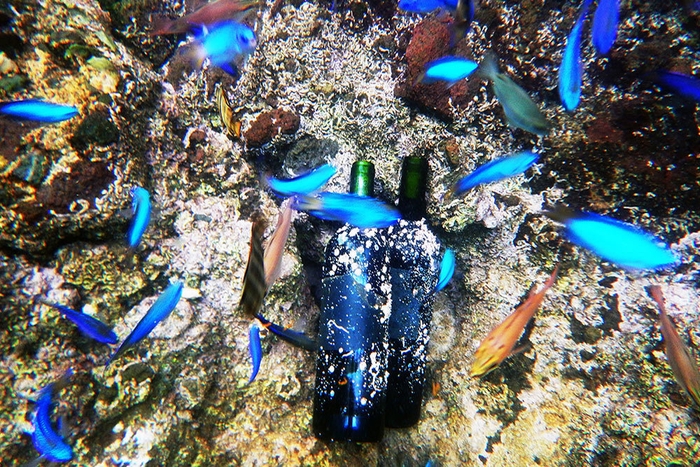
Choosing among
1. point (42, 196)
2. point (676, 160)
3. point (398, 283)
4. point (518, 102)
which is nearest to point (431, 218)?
point (398, 283)

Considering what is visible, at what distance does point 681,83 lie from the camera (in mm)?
1321

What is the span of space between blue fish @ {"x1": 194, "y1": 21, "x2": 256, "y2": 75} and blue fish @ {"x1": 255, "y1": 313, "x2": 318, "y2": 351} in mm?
1383

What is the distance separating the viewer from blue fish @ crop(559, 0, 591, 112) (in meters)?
1.28

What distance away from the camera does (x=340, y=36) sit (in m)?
2.06

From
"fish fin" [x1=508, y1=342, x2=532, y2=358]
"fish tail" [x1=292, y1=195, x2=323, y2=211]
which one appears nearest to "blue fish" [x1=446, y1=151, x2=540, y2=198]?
"fish tail" [x1=292, y1=195, x2=323, y2=211]

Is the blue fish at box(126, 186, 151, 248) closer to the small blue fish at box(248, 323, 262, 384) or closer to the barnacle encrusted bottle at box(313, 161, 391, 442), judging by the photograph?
the small blue fish at box(248, 323, 262, 384)

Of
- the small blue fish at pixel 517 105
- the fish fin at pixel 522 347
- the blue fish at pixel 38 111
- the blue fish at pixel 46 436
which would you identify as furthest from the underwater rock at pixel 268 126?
the fish fin at pixel 522 347

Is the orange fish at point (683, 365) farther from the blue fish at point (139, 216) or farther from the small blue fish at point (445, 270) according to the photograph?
the blue fish at point (139, 216)

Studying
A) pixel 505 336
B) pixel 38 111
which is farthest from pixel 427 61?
pixel 38 111

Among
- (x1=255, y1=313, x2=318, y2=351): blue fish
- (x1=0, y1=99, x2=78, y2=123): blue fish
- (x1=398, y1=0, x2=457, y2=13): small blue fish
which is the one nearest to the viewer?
(x1=0, y1=99, x2=78, y2=123): blue fish

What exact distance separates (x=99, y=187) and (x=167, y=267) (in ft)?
1.52

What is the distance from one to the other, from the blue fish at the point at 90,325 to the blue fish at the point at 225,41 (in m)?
1.37

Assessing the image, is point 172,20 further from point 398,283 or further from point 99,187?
point 398,283

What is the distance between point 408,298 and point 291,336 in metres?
0.67
